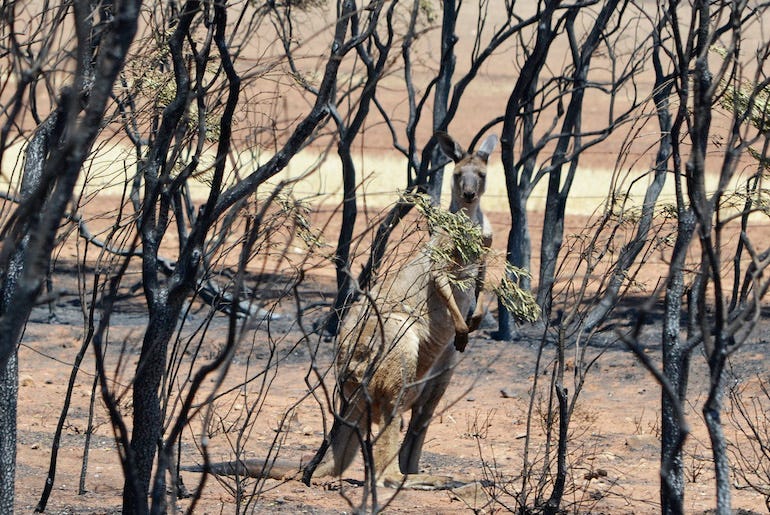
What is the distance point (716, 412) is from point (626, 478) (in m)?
4.38

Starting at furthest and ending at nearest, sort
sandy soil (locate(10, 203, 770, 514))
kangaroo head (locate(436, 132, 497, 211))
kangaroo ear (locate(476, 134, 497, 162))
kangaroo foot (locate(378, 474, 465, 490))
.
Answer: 1. kangaroo ear (locate(476, 134, 497, 162))
2. kangaroo head (locate(436, 132, 497, 211))
3. kangaroo foot (locate(378, 474, 465, 490))
4. sandy soil (locate(10, 203, 770, 514))

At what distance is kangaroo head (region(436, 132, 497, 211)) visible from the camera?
706 centimetres

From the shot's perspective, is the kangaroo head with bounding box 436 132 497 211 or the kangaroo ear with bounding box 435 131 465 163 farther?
the kangaroo ear with bounding box 435 131 465 163

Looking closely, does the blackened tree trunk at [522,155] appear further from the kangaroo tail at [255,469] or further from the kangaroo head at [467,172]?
the kangaroo tail at [255,469]

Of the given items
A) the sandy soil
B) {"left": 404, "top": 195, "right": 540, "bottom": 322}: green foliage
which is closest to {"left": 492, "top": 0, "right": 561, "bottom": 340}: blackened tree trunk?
the sandy soil

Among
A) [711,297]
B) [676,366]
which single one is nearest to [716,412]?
[676,366]

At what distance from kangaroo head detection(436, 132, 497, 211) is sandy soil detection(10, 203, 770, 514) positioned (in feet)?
3.82

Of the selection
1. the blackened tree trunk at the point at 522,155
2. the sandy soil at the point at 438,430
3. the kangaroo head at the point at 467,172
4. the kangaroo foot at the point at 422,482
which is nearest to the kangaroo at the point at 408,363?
the kangaroo foot at the point at 422,482

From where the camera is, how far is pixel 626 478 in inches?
275

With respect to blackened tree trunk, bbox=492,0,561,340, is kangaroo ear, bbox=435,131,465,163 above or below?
below

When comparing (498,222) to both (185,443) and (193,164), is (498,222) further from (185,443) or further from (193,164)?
(193,164)

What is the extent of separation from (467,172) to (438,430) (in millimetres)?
2430

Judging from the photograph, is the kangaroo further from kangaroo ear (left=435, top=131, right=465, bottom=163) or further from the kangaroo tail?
kangaroo ear (left=435, top=131, right=465, bottom=163)

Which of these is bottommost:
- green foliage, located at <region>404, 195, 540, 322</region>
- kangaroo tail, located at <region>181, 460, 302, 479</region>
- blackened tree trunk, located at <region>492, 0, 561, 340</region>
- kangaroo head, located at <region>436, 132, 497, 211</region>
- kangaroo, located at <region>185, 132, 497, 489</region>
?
kangaroo tail, located at <region>181, 460, 302, 479</region>
